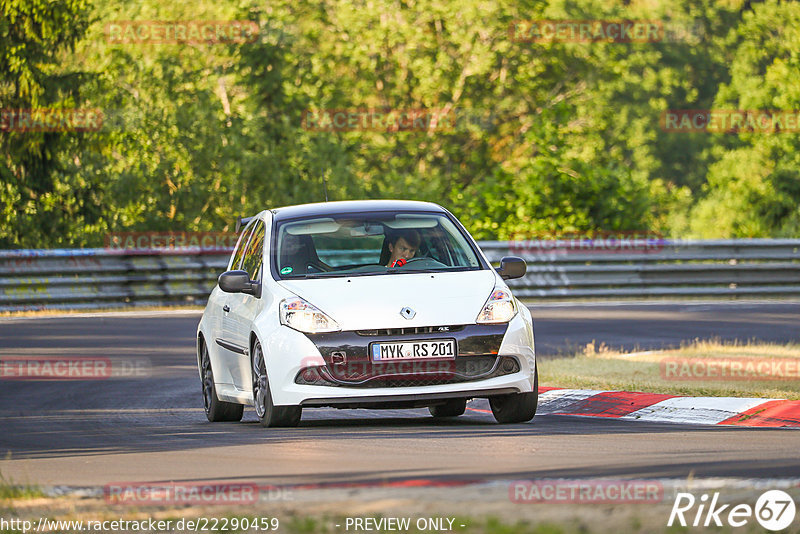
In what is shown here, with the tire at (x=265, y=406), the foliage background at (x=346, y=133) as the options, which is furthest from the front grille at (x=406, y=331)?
the foliage background at (x=346, y=133)

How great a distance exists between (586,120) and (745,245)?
886 inches

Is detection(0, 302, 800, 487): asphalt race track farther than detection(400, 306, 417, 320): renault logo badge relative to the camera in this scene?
No

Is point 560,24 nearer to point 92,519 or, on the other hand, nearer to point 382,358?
point 382,358

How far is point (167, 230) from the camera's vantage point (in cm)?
3397

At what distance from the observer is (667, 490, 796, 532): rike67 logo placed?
559 centimetres

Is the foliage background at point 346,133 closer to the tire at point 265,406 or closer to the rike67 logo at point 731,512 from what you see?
the tire at point 265,406

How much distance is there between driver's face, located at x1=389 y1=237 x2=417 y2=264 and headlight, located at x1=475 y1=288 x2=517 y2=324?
2.78ft

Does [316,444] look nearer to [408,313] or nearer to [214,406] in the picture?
[408,313]

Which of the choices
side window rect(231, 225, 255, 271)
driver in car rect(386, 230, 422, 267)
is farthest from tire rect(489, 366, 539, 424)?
side window rect(231, 225, 255, 271)

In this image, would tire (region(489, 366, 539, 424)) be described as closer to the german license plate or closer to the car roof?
the german license plate

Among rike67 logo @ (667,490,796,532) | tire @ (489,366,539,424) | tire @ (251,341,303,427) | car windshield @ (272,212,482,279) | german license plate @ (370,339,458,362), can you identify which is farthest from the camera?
car windshield @ (272,212,482,279)

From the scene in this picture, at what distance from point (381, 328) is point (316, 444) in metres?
1.01

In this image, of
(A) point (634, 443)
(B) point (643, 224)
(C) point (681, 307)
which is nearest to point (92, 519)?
(A) point (634, 443)

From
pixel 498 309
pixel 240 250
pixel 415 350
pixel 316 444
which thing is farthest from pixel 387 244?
pixel 316 444
